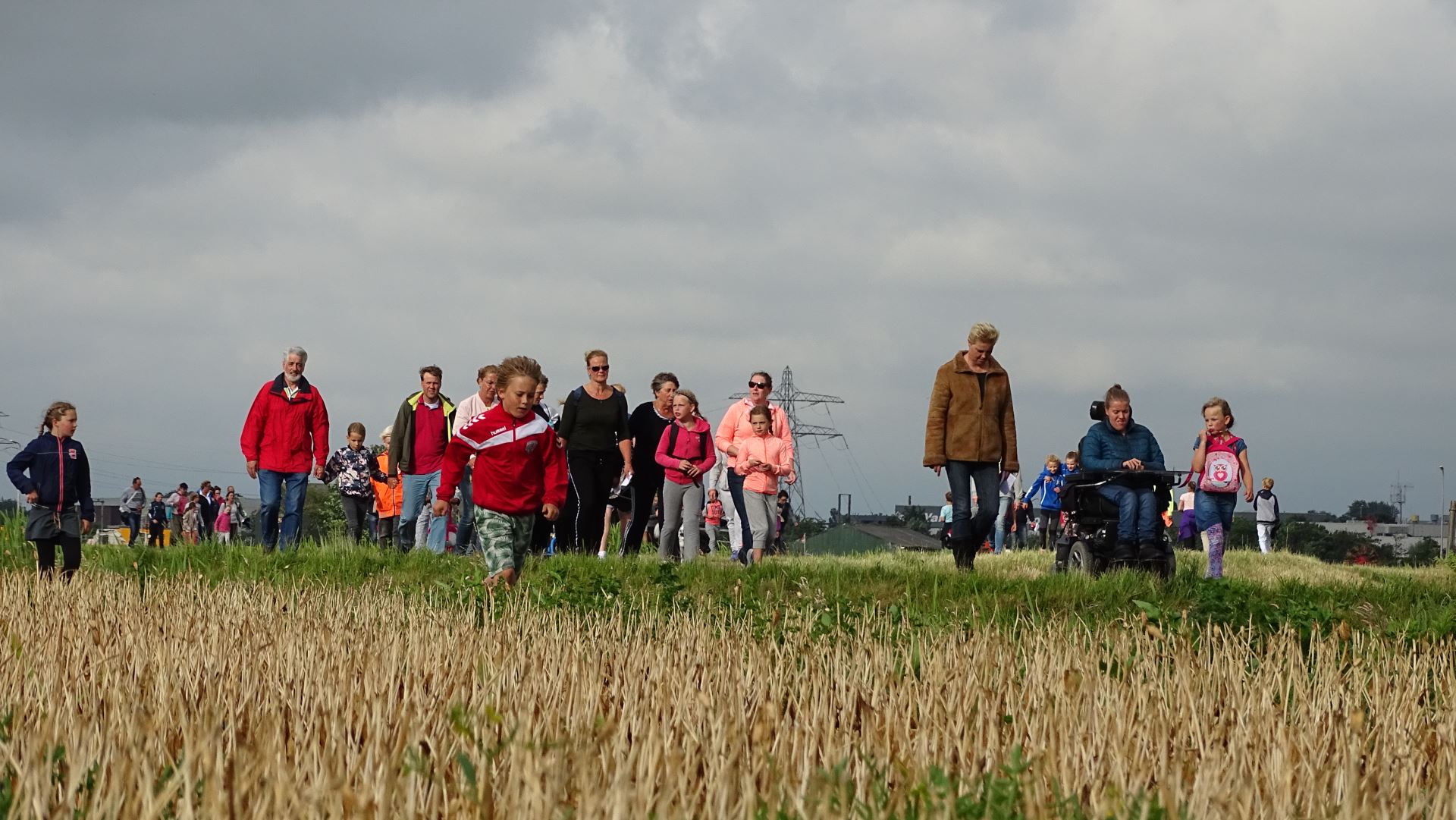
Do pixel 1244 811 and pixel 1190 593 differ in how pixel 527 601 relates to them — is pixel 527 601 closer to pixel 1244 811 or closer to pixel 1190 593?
pixel 1190 593

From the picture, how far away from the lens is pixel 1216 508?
48.6ft

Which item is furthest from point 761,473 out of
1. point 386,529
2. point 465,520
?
point 386,529

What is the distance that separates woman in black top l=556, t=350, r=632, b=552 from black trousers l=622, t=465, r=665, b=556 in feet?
2.01

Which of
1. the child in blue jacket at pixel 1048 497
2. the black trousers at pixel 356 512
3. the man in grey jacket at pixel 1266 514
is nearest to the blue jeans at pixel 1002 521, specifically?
the child in blue jacket at pixel 1048 497

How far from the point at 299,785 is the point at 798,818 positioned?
1.18 meters

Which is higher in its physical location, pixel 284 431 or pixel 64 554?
pixel 284 431

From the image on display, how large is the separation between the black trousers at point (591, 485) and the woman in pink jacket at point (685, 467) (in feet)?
1.65

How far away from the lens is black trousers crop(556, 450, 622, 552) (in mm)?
14016

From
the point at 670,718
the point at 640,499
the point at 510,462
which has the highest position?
the point at 510,462

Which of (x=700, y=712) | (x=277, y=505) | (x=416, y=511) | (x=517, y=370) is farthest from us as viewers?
(x=416, y=511)

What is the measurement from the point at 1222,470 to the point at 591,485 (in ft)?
19.5

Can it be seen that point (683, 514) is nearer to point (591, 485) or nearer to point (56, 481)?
point (591, 485)

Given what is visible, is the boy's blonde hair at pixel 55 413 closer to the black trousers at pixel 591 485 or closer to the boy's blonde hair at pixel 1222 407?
the black trousers at pixel 591 485

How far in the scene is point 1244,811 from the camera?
361 centimetres
